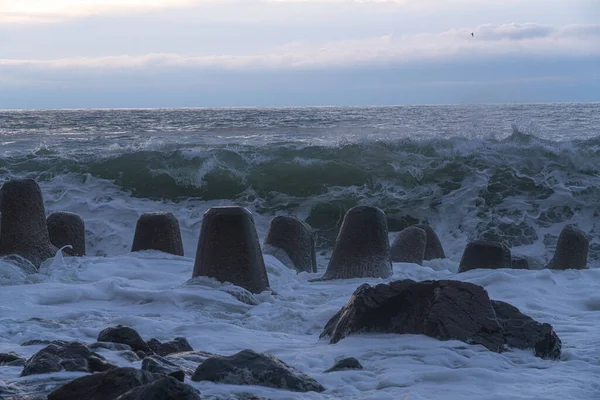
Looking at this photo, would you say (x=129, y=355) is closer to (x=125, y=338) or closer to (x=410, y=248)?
(x=125, y=338)

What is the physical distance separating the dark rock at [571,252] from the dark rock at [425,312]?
3942mm

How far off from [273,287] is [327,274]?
0.65 metres

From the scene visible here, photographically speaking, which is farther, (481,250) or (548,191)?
(548,191)

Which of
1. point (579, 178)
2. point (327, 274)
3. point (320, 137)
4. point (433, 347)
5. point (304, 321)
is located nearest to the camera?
point (433, 347)

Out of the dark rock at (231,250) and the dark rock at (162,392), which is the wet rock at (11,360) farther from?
the dark rock at (231,250)

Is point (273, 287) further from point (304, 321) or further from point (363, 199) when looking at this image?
point (363, 199)

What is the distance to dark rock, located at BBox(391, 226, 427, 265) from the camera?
7.88 meters

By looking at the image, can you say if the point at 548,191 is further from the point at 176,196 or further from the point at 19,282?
the point at 19,282

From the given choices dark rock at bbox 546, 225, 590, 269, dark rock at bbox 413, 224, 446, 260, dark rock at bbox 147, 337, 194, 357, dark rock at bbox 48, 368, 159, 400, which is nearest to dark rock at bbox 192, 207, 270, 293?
dark rock at bbox 147, 337, 194, 357

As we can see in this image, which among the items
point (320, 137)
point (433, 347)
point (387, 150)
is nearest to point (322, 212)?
point (387, 150)

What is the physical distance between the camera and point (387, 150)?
17297mm

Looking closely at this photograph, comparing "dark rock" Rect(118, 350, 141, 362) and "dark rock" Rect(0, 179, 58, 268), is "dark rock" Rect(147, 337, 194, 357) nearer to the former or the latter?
"dark rock" Rect(118, 350, 141, 362)

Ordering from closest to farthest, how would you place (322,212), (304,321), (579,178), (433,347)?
(433,347) < (304,321) < (322,212) < (579,178)

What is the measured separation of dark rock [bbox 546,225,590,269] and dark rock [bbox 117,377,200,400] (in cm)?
588
